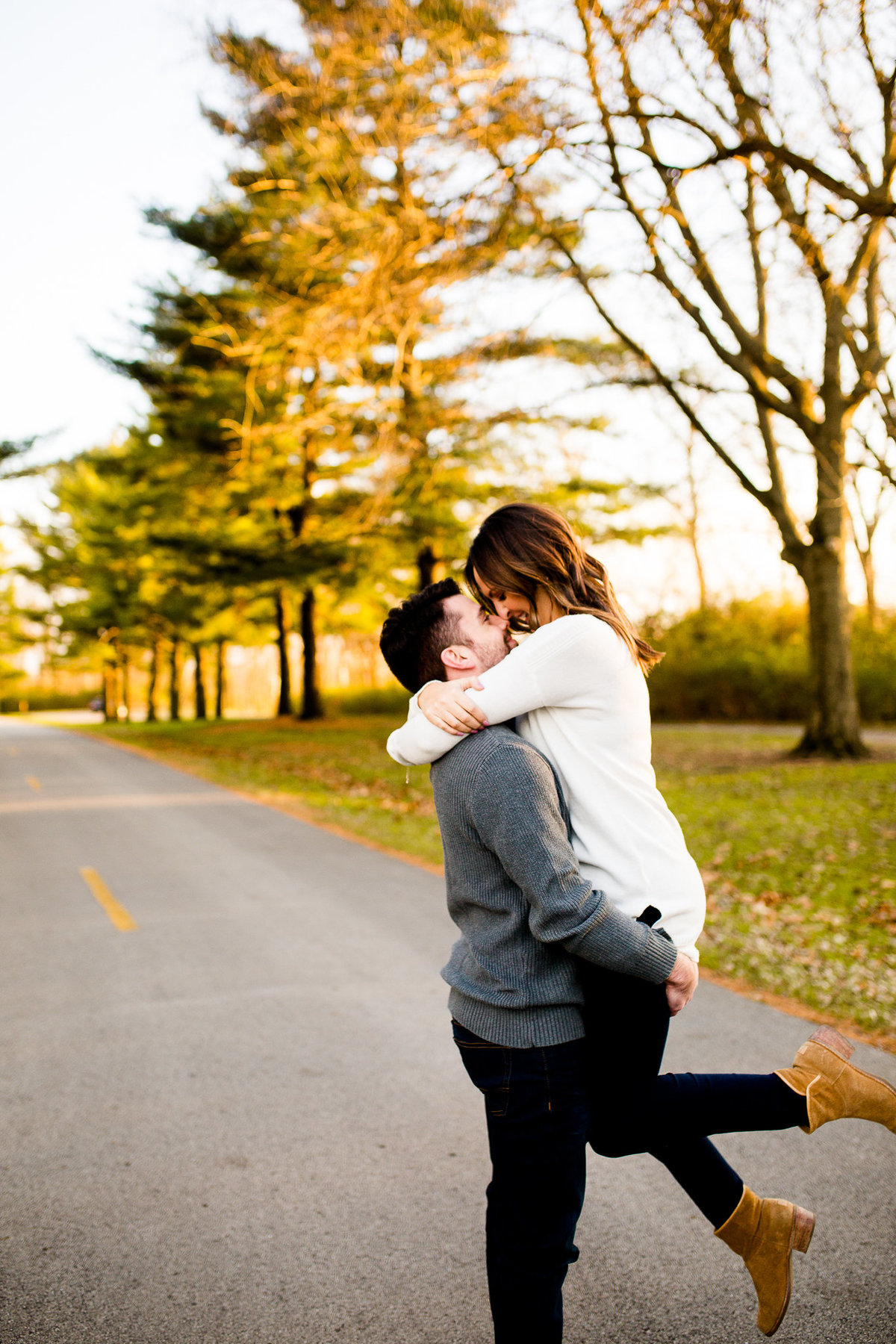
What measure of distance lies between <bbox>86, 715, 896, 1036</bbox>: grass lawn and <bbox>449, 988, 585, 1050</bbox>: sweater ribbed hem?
3540 mm

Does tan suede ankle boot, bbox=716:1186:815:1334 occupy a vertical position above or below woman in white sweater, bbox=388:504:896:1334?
below

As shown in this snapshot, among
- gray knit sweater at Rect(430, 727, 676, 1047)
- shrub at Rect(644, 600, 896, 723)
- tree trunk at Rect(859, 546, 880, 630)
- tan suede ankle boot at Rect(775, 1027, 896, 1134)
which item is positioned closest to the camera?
gray knit sweater at Rect(430, 727, 676, 1047)

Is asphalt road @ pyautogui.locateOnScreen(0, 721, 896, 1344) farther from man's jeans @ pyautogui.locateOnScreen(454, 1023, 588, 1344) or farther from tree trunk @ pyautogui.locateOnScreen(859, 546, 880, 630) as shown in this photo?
tree trunk @ pyautogui.locateOnScreen(859, 546, 880, 630)

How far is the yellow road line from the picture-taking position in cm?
725

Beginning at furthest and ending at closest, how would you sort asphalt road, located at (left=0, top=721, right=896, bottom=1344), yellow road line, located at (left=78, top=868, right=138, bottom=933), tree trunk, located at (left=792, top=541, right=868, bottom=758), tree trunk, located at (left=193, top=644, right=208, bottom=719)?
tree trunk, located at (left=193, top=644, right=208, bottom=719) → tree trunk, located at (left=792, top=541, right=868, bottom=758) → yellow road line, located at (left=78, top=868, right=138, bottom=933) → asphalt road, located at (left=0, top=721, right=896, bottom=1344)

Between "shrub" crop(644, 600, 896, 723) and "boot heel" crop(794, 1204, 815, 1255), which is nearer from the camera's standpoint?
"boot heel" crop(794, 1204, 815, 1255)

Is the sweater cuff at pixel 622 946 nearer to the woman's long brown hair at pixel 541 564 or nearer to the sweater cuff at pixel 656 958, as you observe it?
the sweater cuff at pixel 656 958

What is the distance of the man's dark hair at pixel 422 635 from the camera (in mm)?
2336

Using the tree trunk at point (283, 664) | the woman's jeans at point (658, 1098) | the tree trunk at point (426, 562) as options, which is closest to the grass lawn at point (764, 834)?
the woman's jeans at point (658, 1098)

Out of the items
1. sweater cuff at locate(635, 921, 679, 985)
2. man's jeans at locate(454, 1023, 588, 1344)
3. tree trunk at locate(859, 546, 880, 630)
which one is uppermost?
tree trunk at locate(859, 546, 880, 630)

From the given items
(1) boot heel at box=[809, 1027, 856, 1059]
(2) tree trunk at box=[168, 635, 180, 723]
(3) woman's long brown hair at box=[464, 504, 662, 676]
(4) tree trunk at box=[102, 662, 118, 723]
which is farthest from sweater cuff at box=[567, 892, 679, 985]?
(4) tree trunk at box=[102, 662, 118, 723]

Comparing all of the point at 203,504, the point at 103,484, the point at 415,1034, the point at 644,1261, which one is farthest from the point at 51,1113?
the point at 103,484

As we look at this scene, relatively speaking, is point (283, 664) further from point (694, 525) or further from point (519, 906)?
point (519, 906)

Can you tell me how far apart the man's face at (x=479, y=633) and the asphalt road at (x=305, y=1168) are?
5.88 ft
